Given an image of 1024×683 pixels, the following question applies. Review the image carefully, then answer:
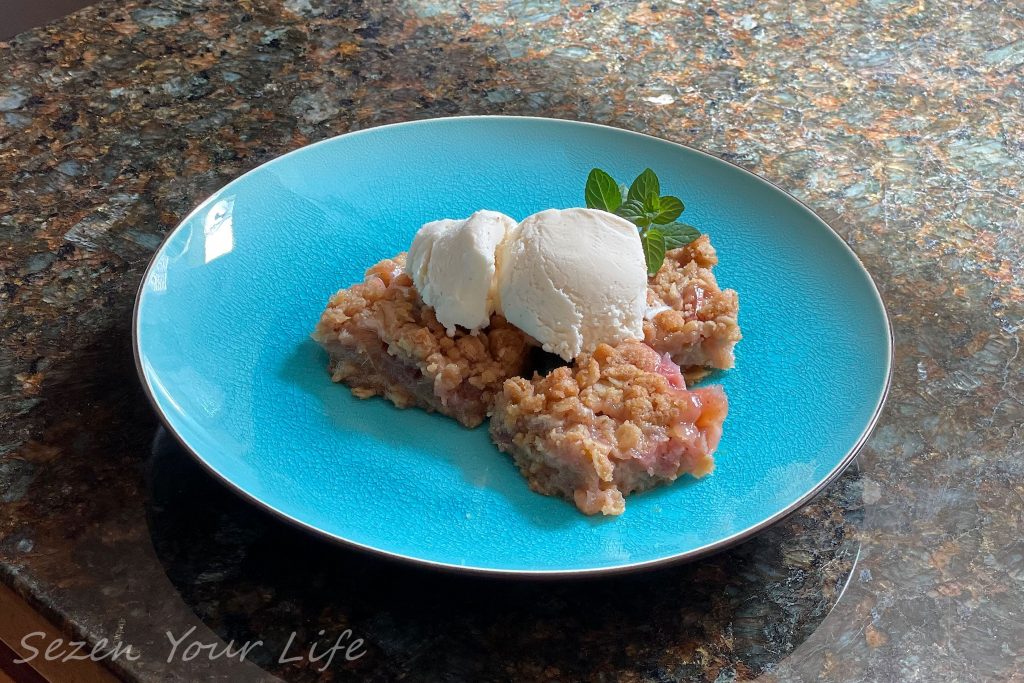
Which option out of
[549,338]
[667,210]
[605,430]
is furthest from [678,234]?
[605,430]

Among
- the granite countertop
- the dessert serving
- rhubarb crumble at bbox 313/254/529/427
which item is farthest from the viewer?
rhubarb crumble at bbox 313/254/529/427

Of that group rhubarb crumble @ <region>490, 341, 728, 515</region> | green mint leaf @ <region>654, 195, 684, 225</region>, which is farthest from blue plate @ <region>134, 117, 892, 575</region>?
green mint leaf @ <region>654, 195, 684, 225</region>

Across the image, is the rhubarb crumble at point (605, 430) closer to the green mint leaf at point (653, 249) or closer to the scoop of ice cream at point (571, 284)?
the scoop of ice cream at point (571, 284)

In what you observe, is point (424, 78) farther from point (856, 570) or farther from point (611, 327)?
point (856, 570)

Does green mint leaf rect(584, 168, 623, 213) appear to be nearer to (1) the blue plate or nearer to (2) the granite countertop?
(1) the blue plate

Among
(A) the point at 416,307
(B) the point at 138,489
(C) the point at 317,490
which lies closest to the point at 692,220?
(A) the point at 416,307
